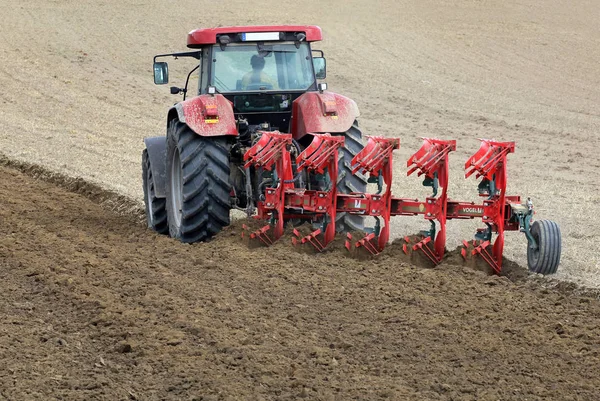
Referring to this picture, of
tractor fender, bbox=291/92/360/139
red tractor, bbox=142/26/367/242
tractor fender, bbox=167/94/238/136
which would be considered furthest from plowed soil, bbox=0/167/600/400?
tractor fender, bbox=291/92/360/139

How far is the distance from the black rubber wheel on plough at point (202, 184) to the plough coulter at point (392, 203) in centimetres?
26

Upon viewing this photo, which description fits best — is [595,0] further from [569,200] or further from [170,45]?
[569,200]

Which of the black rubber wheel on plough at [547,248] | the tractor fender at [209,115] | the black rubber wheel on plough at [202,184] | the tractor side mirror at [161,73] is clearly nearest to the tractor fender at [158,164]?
the tractor side mirror at [161,73]

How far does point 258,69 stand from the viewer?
951cm

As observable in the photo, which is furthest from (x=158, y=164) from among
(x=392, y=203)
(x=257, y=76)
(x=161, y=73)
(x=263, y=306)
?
(x=263, y=306)

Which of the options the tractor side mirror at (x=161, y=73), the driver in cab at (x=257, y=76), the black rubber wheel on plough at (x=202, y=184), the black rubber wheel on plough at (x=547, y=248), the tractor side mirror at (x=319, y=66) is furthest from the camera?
the tractor side mirror at (x=319, y=66)

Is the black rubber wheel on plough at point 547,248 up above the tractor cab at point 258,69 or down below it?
below

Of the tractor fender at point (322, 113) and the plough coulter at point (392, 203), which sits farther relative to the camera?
the tractor fender at point (322, 113)

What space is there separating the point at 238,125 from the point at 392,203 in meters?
1.67

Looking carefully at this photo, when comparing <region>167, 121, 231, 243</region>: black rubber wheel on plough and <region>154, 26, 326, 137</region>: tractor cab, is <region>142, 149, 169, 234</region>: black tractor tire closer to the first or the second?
<region>167, 121, 231, 243</region>: black rubber wheel on plough

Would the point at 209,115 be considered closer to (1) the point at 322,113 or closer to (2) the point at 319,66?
(1) the point at 322,113

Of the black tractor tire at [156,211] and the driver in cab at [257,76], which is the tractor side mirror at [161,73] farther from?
the black tractor tire at [156,211]

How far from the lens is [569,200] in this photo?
12.5 metres

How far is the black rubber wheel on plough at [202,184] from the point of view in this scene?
8734 millimetres
